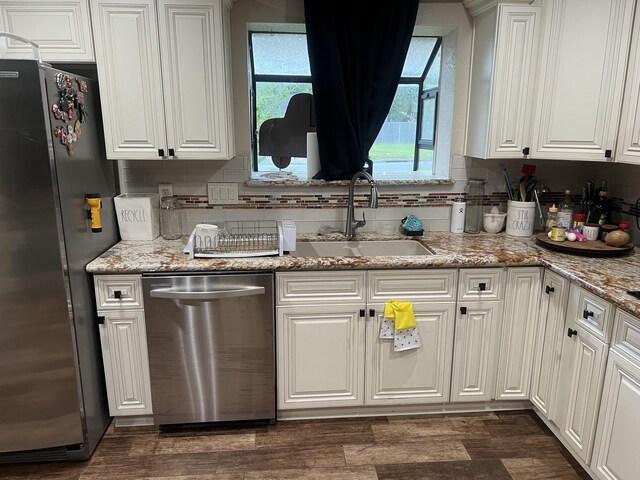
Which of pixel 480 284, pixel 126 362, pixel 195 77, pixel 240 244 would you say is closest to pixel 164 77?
pixel 195 77

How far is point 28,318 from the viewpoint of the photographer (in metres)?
1.88

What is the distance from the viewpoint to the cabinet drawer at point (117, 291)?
6.94 ft

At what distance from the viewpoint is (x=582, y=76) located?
2.25m

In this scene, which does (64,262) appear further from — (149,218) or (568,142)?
(568,142)

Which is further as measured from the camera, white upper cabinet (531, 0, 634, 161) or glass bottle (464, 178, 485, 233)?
glass bottle (464, 178, 485, 233)

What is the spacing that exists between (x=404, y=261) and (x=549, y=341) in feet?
2.61

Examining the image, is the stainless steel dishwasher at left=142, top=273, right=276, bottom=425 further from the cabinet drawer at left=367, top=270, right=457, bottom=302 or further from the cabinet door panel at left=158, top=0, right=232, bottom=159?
the cabinet door panel at left=158, top=0, right=232, bottom=159

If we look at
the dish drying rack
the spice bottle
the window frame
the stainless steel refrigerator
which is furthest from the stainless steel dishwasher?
the spice bottle

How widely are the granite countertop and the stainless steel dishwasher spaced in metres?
0.06

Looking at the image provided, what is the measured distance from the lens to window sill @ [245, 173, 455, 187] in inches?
105

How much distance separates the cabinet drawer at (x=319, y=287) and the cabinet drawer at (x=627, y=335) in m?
1.04

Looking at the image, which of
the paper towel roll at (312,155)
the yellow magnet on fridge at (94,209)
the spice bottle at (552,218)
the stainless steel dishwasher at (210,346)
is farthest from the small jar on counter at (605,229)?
the yellow magnet on fridge at (94,209)

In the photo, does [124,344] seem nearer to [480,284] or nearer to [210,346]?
[210,346]

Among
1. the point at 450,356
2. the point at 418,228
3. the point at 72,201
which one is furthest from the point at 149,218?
the point at 450,356
